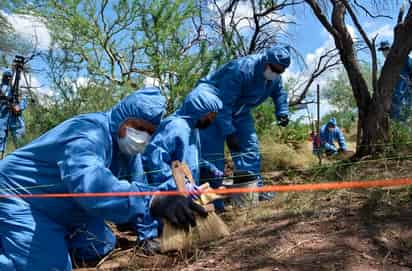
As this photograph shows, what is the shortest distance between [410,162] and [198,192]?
1970 millimetres

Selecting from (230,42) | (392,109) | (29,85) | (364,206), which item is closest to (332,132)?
(230,42)

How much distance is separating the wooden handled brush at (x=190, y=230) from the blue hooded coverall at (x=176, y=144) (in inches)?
11.1

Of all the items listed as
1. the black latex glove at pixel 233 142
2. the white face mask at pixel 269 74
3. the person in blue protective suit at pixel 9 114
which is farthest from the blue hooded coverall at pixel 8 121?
the white face mask at pixel 269 74

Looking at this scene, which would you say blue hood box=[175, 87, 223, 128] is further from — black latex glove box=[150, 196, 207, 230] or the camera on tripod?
the camera on tripod

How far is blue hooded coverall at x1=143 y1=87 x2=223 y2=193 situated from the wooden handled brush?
28cm

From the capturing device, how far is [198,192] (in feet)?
7.72

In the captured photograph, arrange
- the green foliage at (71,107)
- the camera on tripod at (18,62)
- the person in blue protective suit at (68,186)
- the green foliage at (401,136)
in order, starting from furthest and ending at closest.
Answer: the camera on tripod at (18,62), the green foliage at (71,107), the green foliage at (401,136), the person in blue protective suit at (68,186)

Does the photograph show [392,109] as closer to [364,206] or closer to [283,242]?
[364,206]

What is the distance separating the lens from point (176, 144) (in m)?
3.04

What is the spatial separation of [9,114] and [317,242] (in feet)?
23.6

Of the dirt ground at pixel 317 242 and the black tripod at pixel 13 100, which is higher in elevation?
the black tripod at pixel 13 100

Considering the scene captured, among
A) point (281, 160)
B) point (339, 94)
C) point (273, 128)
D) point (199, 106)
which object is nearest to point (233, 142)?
point (199, 106)

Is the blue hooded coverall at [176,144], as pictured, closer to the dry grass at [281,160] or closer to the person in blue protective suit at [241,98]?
the person in blue protective suit at [241,98]

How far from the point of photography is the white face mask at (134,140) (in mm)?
2219
